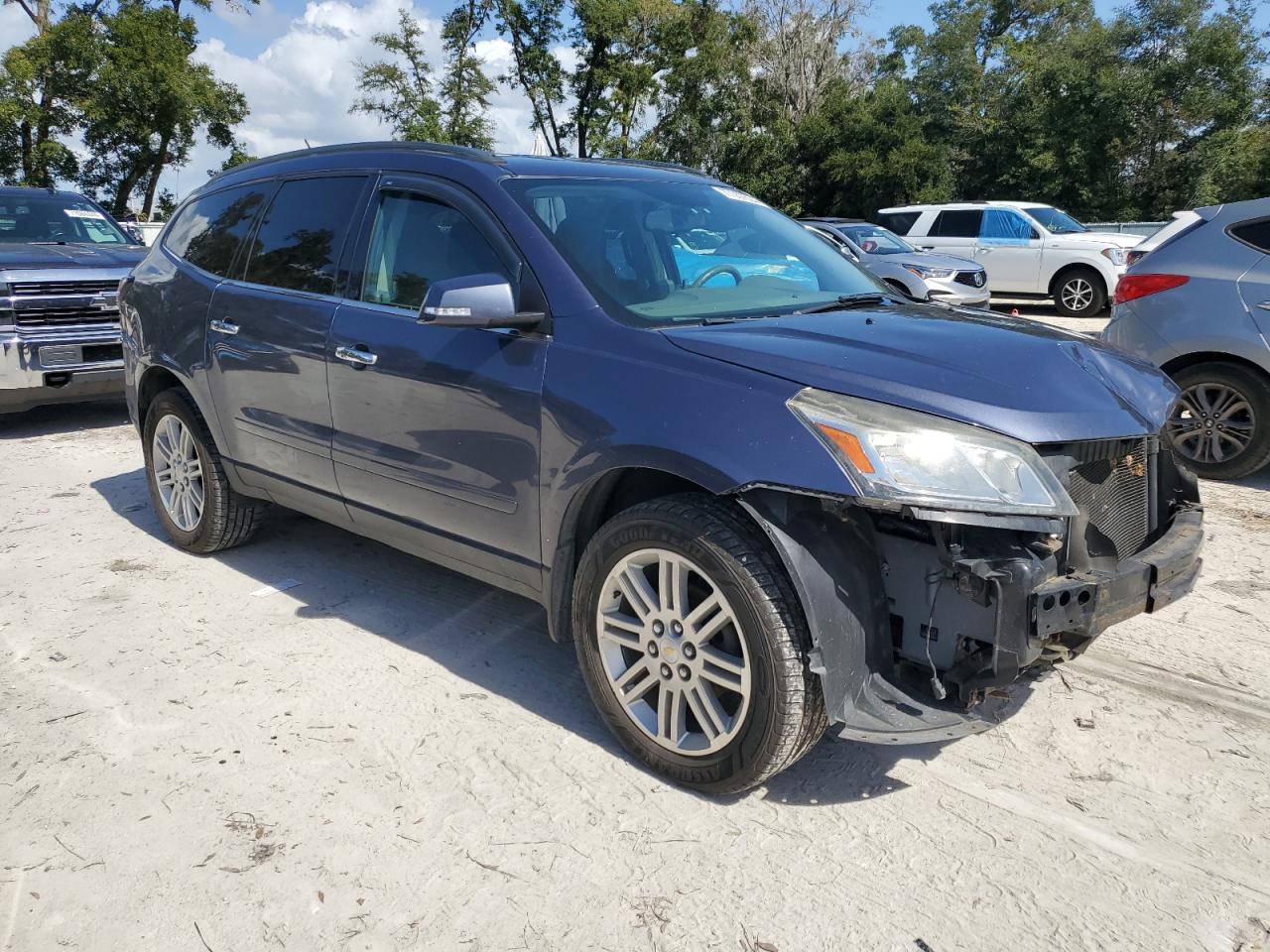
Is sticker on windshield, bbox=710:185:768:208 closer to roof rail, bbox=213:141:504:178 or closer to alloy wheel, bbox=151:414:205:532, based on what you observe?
roof rail, bbox=213:141:504:178

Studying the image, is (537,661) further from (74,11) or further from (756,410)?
(74,11)

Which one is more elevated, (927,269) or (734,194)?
(734,194)

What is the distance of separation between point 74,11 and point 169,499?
31797 mm

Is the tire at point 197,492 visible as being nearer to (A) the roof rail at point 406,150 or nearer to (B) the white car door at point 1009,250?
(A) the roof rail at point 406,150

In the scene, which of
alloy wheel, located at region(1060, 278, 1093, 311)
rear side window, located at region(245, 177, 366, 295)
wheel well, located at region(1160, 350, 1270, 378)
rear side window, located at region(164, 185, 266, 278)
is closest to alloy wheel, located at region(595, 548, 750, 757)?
rear side window, located at region(245, 177, 366, 295)

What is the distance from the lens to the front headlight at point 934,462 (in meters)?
2.40

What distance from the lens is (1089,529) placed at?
2725mm

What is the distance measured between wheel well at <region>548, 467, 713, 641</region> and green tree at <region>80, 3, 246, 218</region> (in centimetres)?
3019

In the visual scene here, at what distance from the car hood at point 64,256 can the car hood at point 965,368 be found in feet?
22.5

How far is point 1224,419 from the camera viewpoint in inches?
233

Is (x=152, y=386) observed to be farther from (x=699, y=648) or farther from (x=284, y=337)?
(x=699, y=648)

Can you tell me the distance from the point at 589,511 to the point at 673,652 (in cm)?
52

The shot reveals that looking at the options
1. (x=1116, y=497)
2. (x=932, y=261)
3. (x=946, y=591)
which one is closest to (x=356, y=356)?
(x=946, y=591)

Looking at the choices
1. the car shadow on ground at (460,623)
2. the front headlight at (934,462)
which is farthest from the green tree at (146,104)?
the front headlight at (934,462)
